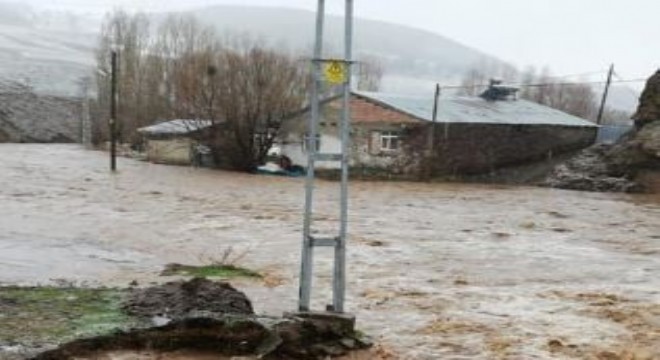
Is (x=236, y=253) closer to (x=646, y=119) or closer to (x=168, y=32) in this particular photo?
(x=646, y=119)

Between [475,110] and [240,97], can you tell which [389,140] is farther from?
[240,97]

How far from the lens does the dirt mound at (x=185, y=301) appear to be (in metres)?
6.89

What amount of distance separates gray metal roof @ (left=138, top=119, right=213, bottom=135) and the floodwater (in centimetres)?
1054

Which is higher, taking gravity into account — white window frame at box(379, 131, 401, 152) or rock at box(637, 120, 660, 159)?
rock at box(637, 120, 660, 159)

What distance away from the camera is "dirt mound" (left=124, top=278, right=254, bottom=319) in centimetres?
689

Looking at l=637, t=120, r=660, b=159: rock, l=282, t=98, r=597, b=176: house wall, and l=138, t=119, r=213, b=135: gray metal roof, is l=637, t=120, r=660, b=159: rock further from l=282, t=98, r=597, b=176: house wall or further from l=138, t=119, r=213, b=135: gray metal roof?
l=138, t=119, r=213, b=135: gray metal roof

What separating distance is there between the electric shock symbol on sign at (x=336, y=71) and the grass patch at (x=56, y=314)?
95.6 inches

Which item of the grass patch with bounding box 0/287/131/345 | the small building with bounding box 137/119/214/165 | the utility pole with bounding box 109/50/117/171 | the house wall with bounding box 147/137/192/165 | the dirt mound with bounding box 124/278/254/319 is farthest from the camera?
the house wall with bounding box 147/137/192/165

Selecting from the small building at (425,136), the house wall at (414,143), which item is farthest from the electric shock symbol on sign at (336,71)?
the house wall at (414,143)

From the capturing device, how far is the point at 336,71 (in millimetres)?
6359

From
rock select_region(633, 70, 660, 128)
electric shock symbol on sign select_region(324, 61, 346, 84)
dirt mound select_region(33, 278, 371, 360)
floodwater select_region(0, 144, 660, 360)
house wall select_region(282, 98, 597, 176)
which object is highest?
rock select_region(633, 70, 660, 128)

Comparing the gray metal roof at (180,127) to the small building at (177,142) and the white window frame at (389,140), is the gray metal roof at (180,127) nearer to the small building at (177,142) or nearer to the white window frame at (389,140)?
the small building at (177,142)

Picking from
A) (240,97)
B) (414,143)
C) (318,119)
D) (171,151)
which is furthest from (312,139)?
(171,151)

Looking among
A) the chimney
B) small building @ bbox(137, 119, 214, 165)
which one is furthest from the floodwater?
the chimney
